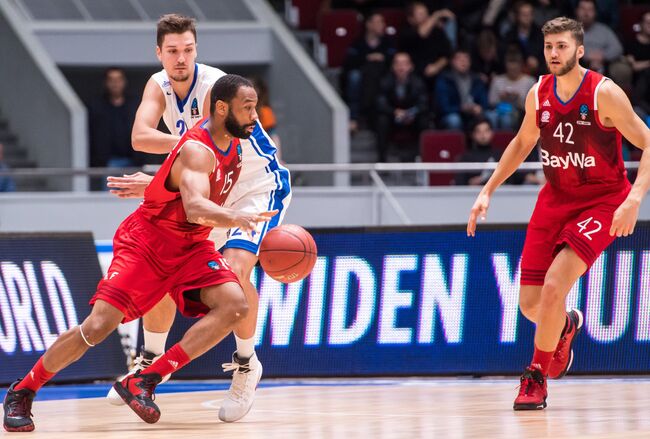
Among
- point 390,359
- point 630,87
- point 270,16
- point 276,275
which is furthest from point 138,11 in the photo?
point 276,275

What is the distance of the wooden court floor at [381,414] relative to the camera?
6.62 m

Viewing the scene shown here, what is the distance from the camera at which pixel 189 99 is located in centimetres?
791

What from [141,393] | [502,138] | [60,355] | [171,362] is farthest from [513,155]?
[502,138]

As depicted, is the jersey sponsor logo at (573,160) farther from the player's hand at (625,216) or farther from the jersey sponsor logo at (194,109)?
the jersey sponsor logo at (194,109)

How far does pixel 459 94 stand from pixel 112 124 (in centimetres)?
413

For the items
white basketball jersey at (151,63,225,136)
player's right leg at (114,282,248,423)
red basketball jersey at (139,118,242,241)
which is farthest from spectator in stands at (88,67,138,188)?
player's right leg at (114,282,248,423)

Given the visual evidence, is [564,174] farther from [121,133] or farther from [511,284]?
[121,133]

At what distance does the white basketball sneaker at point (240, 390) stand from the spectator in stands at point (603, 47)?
30.0ft

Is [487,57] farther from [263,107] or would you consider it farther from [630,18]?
[263,107]

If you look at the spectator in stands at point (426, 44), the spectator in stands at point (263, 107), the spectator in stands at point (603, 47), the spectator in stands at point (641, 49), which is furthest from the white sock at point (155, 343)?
the spectator in stands at point (641, 49)

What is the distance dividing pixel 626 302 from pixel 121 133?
6887mm

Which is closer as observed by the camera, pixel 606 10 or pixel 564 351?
pixel 564 351

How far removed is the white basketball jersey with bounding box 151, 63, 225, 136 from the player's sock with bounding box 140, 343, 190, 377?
167 cm

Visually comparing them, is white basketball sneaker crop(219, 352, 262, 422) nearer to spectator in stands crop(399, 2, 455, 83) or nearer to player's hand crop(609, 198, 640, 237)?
player's hand crop(609, 198, 640, 237)
